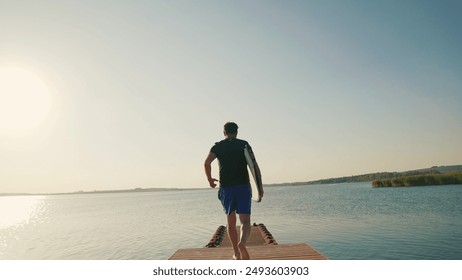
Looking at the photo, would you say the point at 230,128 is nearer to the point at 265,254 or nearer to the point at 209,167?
the point at 209,167

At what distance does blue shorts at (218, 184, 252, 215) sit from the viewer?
7.11 metres

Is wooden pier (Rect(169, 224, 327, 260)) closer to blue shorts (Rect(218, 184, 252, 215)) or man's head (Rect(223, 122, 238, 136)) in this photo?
blue shorts (Rect(218, 184, 252, 215))

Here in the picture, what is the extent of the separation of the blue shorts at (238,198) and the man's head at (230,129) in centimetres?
105

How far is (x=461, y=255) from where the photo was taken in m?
19.2

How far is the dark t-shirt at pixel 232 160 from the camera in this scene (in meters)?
7.12

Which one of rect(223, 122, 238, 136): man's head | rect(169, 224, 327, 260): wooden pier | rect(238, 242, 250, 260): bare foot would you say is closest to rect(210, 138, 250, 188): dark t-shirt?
rect(223, 122, 238, 136): man's head

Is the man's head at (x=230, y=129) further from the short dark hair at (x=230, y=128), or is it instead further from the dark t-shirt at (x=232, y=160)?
the dark t-shirt at (x=232, y=160)

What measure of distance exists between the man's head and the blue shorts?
1.05 meters

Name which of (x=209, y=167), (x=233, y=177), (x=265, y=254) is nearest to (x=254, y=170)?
(x=233, y=177)

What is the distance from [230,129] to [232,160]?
0.63m

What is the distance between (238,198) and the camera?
23.4ft
